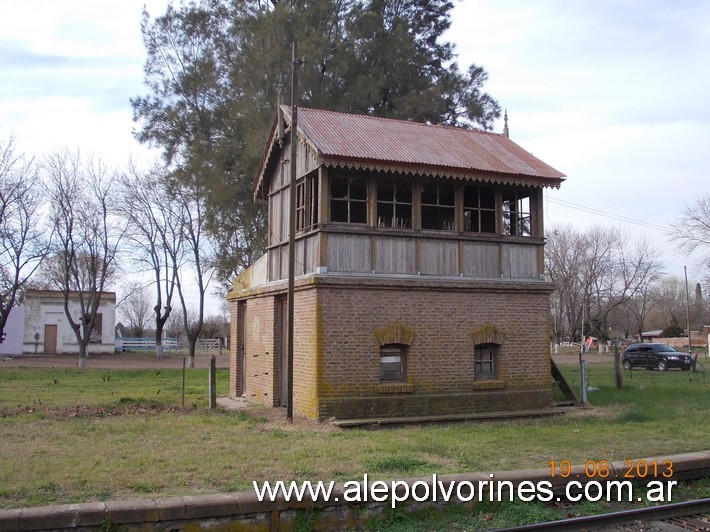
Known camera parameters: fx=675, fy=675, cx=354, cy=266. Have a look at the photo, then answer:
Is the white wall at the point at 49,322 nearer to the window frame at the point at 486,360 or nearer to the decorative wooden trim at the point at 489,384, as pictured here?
the window frame at the point at 486,360

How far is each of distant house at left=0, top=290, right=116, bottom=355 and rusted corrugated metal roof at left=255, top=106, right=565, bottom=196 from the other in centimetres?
3717

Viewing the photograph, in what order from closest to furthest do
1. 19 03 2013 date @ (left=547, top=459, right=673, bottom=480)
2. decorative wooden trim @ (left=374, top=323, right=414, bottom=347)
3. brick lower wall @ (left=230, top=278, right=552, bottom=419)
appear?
19 03 2013 date @ (left=547, top=459, right=673, bottom=480), brick lower wall @ (left=230, top=278, right=552, bottom=419), decorative wooden trim @ (left=374, top=323, right=414, bottom=347)

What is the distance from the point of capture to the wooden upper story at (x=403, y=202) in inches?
567

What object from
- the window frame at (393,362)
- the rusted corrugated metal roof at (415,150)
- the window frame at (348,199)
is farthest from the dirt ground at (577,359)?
the window frame at (348,199)

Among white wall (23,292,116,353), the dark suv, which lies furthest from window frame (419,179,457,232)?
white wall (23,292,116,353)

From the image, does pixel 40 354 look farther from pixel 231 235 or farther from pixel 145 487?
pixel 145 487

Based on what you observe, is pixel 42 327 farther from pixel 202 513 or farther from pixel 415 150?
pixel 202 513

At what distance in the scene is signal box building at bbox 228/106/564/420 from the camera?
46.3 ft

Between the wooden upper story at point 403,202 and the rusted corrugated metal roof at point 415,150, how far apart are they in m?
0.03

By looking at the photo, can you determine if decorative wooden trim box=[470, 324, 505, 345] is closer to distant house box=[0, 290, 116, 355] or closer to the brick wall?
the brick wall

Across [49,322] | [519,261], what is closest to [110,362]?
[49,322]

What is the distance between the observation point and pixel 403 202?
15.3 metres

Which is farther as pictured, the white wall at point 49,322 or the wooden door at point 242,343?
the white wall at point 49,322

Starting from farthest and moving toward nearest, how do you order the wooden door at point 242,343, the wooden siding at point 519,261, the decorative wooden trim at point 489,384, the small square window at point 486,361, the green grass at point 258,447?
1. the wooden door at point 242,343
2. the wooden siding at point 519,261
3. the small square window at point 486,361
4. the decorative wooden trim at point 489,384
5. the green grass at point 258,447
